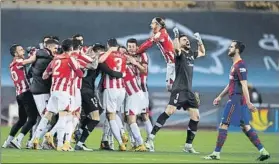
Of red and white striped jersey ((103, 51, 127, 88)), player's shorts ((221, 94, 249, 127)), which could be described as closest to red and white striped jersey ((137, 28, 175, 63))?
red and white striped jersey ((103, 51, 127, 88))

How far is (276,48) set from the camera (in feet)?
74.9

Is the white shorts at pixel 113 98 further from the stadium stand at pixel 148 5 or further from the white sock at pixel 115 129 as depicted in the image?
the stadium stand at pixel 148 5

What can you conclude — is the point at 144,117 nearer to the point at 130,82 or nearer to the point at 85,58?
the point at 130,82

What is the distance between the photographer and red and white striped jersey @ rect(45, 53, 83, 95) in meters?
11.6

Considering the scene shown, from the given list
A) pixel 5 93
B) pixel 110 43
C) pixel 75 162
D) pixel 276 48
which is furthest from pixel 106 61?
pixel 276 48

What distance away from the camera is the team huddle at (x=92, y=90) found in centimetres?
1163

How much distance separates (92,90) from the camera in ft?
40.2

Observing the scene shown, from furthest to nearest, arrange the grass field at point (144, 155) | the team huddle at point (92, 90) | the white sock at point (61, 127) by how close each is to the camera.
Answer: the team huddle at point (92, 90) → the white sock at point (61, 127) → the grass field at point (144, 155)

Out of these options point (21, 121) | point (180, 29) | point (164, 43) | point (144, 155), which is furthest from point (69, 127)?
point (180, 29)

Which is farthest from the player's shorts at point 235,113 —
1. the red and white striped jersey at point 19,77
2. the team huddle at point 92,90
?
the red and white striped jersey at point 19,77

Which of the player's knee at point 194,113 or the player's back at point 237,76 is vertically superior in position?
the player's back at point 237,76

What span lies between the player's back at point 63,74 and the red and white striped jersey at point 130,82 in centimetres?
129

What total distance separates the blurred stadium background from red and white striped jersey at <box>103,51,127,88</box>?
8.88 meters

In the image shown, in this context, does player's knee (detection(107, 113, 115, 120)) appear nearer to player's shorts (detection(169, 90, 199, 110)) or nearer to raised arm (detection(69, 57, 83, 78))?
player's shorts (detection(169, 90, 199, 110))
